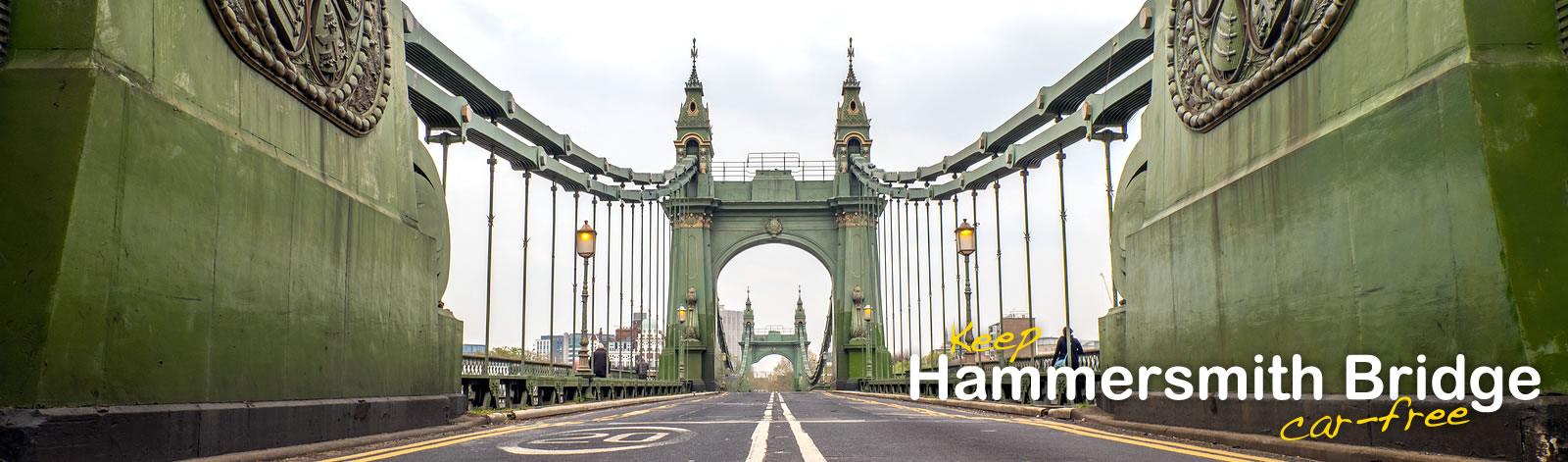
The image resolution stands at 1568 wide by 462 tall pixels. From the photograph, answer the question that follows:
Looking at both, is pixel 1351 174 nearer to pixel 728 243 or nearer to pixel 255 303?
pixel 255 303

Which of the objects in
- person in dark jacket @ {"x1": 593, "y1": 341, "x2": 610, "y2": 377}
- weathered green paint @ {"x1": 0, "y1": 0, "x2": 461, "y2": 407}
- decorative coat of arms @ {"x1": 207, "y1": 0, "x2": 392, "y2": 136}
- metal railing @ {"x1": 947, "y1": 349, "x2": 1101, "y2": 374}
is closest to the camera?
weathered green paint @ {"x1": 0, "y1": 0, "x2": 461, "y2": 407}

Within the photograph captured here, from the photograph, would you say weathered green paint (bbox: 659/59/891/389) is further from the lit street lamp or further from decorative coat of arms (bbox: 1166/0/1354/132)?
decorative coat of arms (bbox: 1166/0/1354/132)

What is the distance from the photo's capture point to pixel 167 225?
6008mm

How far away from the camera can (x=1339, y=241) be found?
6.80m

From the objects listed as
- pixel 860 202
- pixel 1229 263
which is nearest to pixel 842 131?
pixel 860 202

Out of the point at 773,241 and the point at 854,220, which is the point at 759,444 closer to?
the point at 854,220

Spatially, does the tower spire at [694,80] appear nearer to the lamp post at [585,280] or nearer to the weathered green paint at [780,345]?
the lamp post at [585,280]

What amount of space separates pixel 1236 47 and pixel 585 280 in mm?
16445

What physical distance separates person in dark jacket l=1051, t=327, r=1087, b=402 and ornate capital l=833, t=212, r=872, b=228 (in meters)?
37.5

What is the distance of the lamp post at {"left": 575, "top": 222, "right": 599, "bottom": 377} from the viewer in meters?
20.9

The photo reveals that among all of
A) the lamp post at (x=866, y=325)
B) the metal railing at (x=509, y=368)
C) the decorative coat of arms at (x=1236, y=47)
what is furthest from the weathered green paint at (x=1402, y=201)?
the lamp post at (x=866, y=325)

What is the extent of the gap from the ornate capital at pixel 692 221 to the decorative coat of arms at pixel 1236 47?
4457 centimetres

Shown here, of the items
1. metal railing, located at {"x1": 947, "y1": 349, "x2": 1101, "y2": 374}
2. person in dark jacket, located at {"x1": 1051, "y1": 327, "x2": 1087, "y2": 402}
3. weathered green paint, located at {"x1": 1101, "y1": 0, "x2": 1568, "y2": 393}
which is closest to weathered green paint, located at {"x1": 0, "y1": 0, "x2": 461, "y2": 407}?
weathered green paint, located at {"x1": 1101, "y1": 0, "x2": 1568, "y2": 393}

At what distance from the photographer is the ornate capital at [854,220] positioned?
53656mm
